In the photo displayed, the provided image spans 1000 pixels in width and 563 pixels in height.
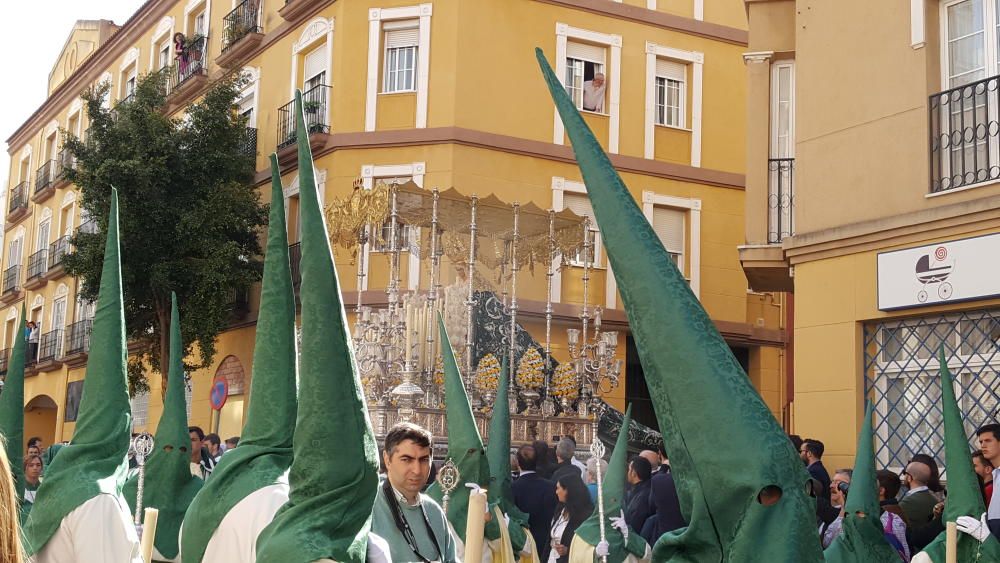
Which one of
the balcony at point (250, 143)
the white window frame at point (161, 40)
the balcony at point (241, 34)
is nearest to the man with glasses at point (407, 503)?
the balcony at point (250, 143)

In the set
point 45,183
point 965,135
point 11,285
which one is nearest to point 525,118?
point 965,135

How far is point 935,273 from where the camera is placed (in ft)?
40.8

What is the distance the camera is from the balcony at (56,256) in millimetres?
37812

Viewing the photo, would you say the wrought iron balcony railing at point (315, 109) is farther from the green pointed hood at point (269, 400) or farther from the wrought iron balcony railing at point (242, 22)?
the green pointed hood at point (269, 400)

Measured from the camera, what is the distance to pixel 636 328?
2.47 meters

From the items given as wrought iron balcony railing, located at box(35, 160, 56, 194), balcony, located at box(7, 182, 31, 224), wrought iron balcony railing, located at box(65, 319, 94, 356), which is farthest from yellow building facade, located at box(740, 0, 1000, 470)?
balcony, located at box(7, 182, 31, 224)

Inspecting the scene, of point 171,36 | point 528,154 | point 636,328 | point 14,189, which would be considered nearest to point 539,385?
point 528,154

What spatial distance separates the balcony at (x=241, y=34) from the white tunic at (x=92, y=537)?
23463 mm

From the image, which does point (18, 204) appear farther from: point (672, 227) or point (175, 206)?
point (672, 227)

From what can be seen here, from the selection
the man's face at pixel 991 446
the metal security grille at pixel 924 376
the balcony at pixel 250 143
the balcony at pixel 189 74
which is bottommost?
the man's face at pixel 991 446

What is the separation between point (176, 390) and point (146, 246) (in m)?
18.8

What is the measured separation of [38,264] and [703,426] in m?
41.8

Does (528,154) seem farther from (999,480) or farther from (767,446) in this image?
(767,446)

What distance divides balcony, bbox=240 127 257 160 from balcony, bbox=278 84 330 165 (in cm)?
104
